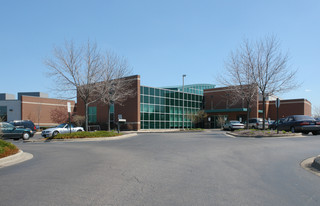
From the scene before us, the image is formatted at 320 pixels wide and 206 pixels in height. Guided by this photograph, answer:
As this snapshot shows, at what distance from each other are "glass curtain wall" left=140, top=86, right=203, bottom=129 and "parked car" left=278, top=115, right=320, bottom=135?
25.8 meters

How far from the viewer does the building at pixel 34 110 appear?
60.4 meters

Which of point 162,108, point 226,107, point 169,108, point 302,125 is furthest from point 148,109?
point 302,125

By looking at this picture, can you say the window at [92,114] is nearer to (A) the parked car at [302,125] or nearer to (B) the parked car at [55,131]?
(B) the parked car at [55,131]

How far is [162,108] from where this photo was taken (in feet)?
163

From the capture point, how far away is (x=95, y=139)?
21531 mm

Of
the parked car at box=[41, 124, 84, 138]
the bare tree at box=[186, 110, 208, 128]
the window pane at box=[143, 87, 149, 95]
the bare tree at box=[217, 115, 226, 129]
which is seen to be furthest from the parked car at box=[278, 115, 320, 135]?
the bare tree at box=[217, 115, 226, 129]

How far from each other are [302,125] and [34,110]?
5405 centimetres

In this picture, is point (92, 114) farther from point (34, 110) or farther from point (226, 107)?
point (226, 107)

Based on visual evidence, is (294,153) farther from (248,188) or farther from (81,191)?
(81,191)

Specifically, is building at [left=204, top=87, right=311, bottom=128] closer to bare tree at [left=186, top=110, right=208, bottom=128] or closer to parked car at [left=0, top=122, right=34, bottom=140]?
bare tree at [left=186, top=110, right=208, bottom=128]

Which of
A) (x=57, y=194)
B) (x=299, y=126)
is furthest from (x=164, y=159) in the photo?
(x=299, y=126)

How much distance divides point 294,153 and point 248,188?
6.70 m

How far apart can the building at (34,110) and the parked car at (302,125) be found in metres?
45.5

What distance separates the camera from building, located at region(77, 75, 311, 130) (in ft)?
150
